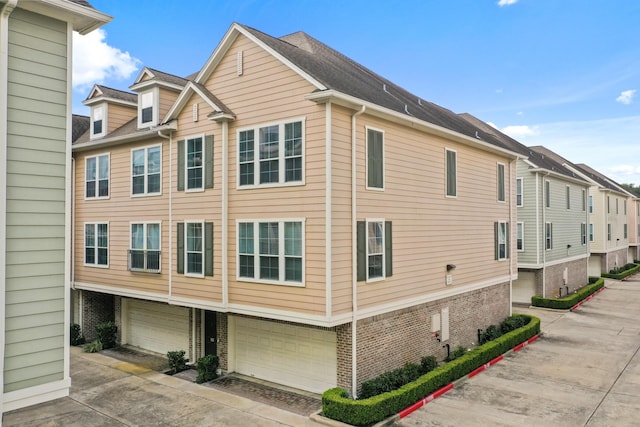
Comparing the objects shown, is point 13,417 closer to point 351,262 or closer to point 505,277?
point 351,262

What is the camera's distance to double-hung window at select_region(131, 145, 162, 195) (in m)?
16.3

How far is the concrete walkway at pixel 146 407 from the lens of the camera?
11266 mm

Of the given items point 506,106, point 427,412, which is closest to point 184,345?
point 427,412

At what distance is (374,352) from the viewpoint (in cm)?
1289

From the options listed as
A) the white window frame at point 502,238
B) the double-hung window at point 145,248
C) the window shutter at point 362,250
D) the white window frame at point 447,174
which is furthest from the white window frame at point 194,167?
the white window frame at point 502,238

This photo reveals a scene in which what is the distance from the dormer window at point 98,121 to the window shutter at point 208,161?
7963 mm

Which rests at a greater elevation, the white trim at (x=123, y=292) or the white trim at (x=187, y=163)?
the white trim at (x=187, y=163)

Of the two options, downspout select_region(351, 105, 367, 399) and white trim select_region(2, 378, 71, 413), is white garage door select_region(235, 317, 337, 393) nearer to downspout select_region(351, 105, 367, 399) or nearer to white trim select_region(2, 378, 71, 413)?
downspout select_region(351, 105, 367, 399)

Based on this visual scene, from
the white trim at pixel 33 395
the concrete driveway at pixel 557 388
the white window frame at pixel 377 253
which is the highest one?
the white window frame at pixel 377 253

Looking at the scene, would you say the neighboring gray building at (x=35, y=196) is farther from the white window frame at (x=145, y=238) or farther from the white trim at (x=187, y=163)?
the white window frame at (x=145, y=238)

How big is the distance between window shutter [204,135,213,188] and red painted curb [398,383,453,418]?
→ 8787 millimetres

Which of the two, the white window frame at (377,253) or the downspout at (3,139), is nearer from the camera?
the downspout at (3,139)

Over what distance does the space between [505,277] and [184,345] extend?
14567mm

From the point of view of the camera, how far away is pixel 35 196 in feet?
20.6
